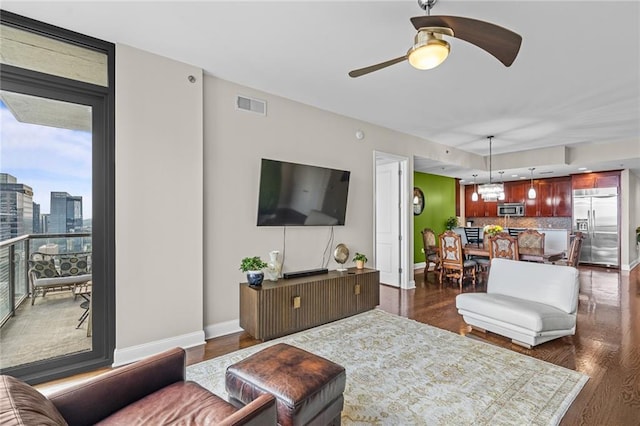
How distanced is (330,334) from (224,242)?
1556 mm

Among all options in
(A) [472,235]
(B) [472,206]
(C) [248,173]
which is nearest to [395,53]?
(C) [248,173]

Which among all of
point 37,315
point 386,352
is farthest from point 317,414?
point 37,315

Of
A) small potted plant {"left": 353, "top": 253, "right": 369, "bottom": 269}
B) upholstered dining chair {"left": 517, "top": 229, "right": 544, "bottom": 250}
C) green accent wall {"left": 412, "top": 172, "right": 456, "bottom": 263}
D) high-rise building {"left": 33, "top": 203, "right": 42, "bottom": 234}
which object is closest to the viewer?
high-rise building {"left": 33, "top": 203, "right": 42, "bottom": 234}

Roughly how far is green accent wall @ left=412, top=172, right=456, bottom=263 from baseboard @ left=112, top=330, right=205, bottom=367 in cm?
594

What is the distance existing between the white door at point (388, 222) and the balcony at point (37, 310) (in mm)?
4589

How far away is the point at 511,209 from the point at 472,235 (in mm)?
3515

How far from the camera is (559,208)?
875cm

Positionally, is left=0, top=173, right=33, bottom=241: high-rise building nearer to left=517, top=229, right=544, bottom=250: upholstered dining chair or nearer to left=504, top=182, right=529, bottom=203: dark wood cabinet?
left=517, top=229, right=544, bottom=250: upholstered dining chair

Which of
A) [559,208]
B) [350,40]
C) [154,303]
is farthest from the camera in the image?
[559,208]

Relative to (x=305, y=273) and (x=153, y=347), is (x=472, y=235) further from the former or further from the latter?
(x=153, y=347)

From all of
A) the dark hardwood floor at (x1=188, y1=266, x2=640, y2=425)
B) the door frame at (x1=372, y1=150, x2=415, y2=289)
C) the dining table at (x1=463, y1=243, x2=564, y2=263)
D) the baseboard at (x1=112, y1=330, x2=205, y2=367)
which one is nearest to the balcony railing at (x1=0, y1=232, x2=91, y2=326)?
the baseboard at (x1=112, y1=330, x2=205, y2=367)

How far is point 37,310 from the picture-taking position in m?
2.55

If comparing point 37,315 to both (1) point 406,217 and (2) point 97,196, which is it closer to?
(2) point 97,196

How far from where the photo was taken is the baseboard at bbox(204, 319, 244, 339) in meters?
3.34
